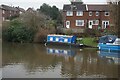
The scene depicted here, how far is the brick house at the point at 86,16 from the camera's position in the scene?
182ft

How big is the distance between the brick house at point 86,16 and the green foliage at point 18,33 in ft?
33.7

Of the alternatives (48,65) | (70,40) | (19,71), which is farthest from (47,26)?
(19,71)

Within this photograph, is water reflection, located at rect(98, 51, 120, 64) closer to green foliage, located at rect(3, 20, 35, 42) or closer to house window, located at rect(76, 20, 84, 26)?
green foliage, located at rect(3, 20, 35, 42)

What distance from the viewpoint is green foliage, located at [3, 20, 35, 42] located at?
48.2 m

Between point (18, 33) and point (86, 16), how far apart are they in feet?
47.6

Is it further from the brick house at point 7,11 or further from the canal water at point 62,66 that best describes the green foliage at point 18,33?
the brick house at point 7,11

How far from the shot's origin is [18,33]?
160 feet

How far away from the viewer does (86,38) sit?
45.7 m

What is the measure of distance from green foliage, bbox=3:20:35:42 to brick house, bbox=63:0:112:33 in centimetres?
1028

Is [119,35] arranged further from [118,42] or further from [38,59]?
[38,59]

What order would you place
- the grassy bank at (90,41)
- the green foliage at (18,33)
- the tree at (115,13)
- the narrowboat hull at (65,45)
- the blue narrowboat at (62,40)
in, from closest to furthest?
1. the narrowboat hull at (65,45)
2. the grassy bank at (90,41)
3. the tree at (115,13)
4. the blue narrowboat at (62,40)
5. the green foliage at (18,33)

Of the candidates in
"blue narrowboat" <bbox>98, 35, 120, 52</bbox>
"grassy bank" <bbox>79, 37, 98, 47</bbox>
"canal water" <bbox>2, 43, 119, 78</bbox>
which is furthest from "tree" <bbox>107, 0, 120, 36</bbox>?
"canal water" <bbox>2, 43, 119, 78</bbox>

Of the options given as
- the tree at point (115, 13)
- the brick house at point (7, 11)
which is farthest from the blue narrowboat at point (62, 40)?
the brick house at point (7, 11)

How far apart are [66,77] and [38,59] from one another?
29.9 ft
